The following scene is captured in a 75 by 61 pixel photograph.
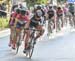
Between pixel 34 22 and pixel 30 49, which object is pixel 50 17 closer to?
pixel 30 49

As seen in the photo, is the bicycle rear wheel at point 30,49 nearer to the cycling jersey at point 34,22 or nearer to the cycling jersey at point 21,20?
the cycling jersey at point 34,22

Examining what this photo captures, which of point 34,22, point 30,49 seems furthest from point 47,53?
point 34,22

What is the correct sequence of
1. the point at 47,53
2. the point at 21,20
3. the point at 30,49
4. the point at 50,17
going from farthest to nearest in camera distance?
the point at 50,17 → the point at 47,53 → the point at 21,20 → the point at 30,49

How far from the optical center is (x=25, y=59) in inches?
560

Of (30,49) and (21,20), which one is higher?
(21,20)

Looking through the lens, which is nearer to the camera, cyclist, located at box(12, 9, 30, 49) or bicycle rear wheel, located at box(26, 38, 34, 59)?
bicycle rear wheel, located at box(26, 38, 34, 59)

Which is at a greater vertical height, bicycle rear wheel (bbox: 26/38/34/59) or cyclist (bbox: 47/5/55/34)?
bicycle rear wheel (bbox: 26/38/34/59)

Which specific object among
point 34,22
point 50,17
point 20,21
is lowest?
point 50,17

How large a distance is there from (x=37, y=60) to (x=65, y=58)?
1069 millimetres

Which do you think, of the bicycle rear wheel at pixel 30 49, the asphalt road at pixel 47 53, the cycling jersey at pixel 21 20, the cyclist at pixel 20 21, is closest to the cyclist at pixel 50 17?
the asphalt road at pixel 47 53

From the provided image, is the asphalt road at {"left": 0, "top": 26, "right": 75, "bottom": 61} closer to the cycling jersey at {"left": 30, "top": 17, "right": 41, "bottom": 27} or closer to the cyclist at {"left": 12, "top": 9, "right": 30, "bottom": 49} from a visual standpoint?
the cyclist at {"left": 12, "top": 9, "right": 30, "bottom": 49}

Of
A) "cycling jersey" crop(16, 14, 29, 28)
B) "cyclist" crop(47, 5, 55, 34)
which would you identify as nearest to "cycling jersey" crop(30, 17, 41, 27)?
"cycling jersey" crop(16, 14, 29, 28)

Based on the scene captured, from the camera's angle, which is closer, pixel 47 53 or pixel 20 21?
pixel 20 21

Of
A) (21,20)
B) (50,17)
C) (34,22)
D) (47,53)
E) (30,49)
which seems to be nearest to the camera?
(34,22)
